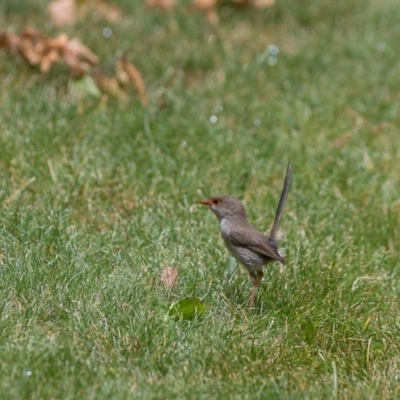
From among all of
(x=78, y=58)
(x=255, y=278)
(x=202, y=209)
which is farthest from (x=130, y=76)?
(x=255, y=278)

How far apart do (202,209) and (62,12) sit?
10.9 feet

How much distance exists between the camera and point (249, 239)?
4.63 metres

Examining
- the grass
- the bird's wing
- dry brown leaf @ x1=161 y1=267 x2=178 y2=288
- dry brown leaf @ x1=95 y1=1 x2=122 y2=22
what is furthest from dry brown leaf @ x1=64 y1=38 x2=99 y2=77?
the bird's wing

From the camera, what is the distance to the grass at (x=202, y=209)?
3980 millimetres

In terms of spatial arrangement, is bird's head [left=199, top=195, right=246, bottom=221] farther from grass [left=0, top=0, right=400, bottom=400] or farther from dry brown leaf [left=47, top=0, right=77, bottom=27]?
dry brown leaf [left=47, top=0, right=77, bottom=27]

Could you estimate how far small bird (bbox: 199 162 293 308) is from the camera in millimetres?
4621

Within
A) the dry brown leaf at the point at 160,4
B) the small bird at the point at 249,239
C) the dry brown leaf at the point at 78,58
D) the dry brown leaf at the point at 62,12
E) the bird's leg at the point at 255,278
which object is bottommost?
the dry brown leaf at the point at 62,12

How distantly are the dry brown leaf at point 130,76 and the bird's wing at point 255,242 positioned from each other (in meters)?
2.58

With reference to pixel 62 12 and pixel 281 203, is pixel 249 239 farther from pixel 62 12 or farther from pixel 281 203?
pixel 62 12

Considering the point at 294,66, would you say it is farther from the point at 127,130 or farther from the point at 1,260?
the point at 1,260

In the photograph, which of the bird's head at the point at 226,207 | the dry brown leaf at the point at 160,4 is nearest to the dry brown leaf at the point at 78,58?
the dry brown leaf at the point at 160,4

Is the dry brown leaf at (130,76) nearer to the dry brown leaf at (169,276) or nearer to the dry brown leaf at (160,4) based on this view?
the dry brown leaf at (160,4)

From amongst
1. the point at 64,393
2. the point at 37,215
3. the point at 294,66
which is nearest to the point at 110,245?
the point at 37,215

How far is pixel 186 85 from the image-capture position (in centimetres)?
758
